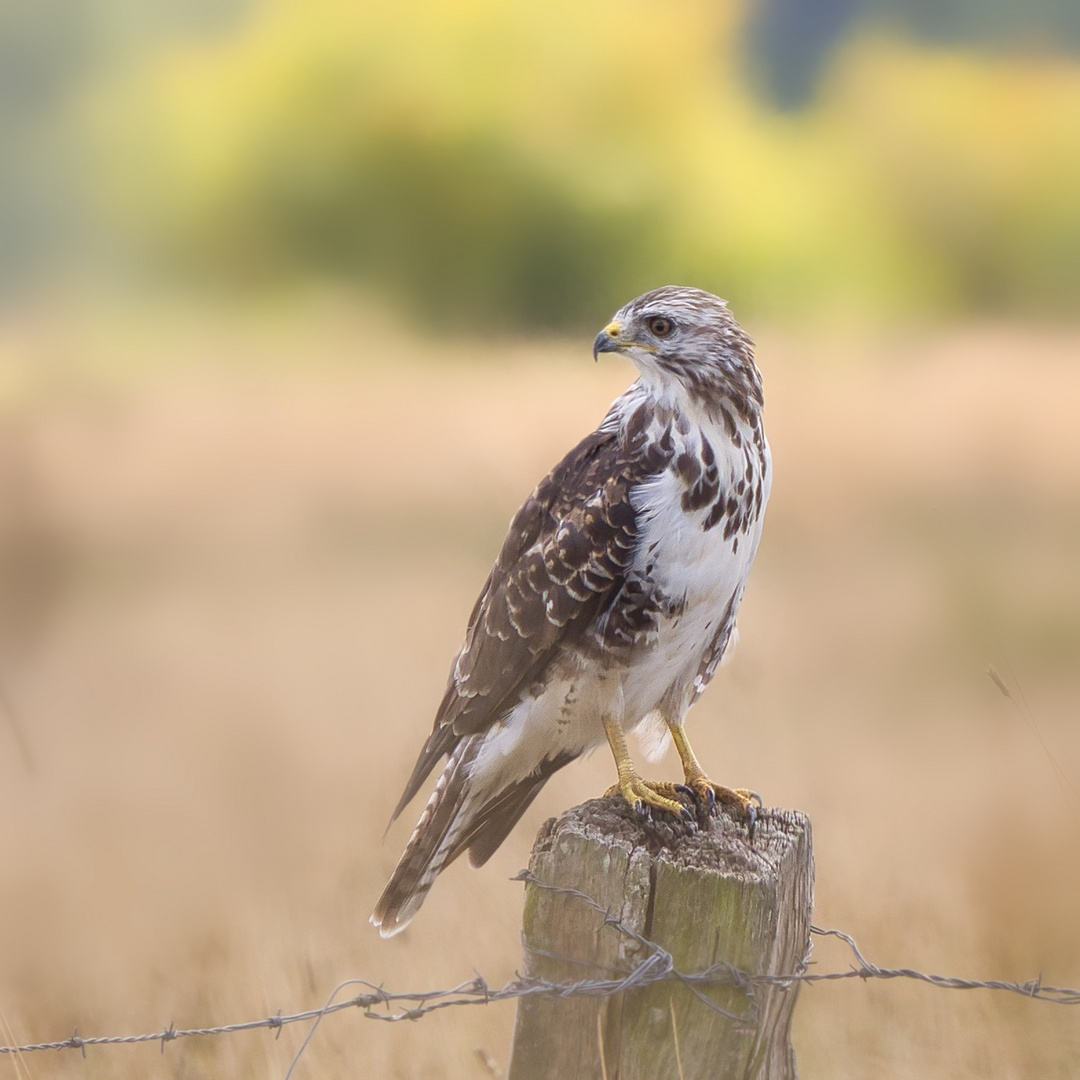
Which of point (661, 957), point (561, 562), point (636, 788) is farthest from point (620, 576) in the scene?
point (661, 957)

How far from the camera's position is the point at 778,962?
1968mm

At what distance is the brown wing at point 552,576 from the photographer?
2729 millimetres

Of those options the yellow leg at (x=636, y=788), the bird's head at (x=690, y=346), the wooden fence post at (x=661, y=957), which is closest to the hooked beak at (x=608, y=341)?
the bird's head at (x=690, y=346)

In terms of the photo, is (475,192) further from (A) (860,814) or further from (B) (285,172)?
(A) (860,814)

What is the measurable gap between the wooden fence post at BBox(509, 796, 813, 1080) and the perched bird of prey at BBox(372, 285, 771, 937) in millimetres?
586

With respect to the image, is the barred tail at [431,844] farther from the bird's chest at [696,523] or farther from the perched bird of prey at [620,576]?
the bird's chest at [696,523]

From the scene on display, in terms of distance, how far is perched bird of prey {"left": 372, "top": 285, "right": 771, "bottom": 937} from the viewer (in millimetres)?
2715

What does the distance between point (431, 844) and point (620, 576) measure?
2.62 feet

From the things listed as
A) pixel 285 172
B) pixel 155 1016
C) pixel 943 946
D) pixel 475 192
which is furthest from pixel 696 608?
pixel 285 172

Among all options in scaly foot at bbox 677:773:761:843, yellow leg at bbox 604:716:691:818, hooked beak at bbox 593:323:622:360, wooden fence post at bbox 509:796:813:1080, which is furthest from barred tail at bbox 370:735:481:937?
hooked beak at bbox 593:323:622:360

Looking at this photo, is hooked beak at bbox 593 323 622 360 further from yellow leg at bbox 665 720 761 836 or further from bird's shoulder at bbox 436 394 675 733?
yellow leg at bbox 665 720 761 836

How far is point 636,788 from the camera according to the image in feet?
8.69

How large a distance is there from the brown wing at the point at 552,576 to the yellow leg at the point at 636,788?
0.79 feet

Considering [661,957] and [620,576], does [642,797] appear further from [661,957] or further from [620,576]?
[661,957]
